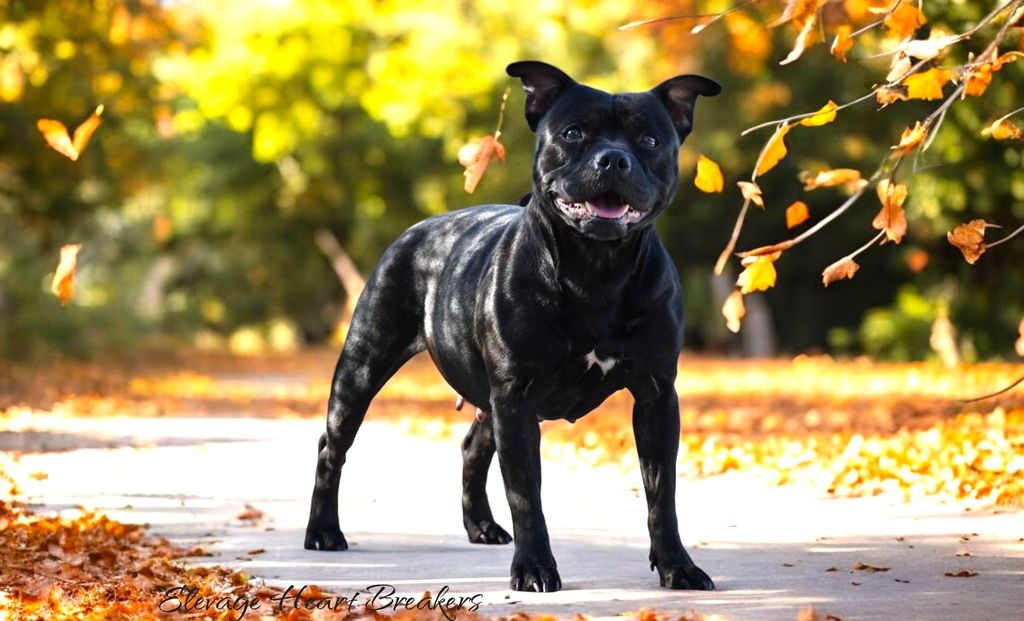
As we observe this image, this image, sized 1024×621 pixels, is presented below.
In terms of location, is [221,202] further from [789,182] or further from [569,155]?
[569,155]

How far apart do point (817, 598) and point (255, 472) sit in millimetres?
6115

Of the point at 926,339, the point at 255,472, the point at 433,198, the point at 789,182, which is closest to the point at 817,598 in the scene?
the point at 255,472

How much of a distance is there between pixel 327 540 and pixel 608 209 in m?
2.58

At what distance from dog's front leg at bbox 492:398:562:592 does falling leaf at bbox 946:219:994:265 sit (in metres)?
1.74

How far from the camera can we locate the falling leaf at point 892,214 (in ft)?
18.4

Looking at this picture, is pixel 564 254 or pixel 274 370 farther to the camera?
pixel 274 370

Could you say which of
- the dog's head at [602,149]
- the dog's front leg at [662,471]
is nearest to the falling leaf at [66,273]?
the dog's head at [602,149]

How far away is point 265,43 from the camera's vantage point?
31.1m

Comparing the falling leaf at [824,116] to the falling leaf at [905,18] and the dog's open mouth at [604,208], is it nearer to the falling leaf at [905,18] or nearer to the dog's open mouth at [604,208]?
the falling leaf at [905,18]

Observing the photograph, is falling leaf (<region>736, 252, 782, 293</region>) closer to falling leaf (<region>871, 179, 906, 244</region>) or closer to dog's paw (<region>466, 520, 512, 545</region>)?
falling leaf (<region>871, 179, 906, 244</region>)

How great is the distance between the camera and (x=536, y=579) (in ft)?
18.6

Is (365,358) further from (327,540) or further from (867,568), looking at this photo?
(867,568)

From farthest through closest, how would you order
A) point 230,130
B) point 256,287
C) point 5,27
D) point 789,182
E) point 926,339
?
point 256,287 → point 230,130 → point 789,182 → point 926,339 → point 5,27

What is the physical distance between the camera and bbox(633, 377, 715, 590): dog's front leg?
5766mm
